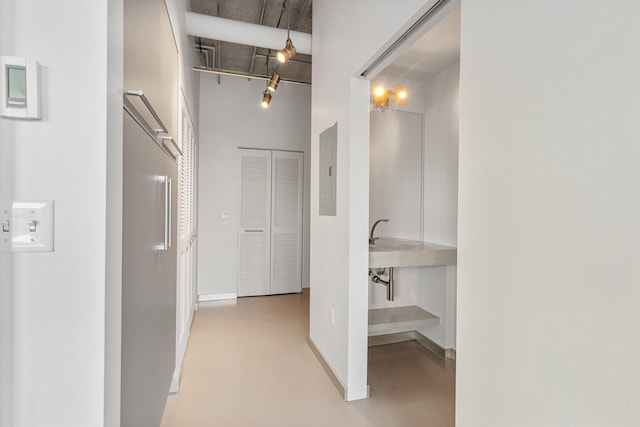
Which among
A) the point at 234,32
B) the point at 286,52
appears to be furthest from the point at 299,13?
the point at 286,52

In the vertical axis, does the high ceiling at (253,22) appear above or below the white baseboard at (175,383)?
above

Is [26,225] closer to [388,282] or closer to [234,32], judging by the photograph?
[388,282]

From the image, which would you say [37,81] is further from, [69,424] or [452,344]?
[452,344]

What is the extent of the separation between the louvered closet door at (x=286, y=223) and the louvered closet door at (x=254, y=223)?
0.28ft

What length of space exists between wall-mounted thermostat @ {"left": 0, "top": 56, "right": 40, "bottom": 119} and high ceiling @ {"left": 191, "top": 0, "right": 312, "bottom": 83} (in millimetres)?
2700

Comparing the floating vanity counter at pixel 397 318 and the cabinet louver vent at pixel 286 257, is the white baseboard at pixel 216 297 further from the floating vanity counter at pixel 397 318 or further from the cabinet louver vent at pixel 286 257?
the floating vanity counter at pixel 397 318

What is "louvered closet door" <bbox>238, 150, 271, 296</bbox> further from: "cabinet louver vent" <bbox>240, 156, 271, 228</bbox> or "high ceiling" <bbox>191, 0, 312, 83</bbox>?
"high ceiling" <bbox>191, 0, 312, 83</bbox>

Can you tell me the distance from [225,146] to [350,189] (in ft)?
9.13

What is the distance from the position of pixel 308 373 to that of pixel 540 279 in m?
1.98

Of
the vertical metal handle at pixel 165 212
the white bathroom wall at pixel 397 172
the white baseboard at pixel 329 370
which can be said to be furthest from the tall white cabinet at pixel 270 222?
the vertical metal handle at pixel 165 212

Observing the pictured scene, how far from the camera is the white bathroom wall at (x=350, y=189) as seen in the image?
1.95 m

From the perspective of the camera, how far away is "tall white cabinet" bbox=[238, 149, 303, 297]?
14.4 ft

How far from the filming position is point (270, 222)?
450 centimetres

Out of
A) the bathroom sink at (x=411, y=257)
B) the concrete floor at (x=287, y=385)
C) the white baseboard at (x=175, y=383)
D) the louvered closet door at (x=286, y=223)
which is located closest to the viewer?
the concrete floor at (x=287, y=385)
